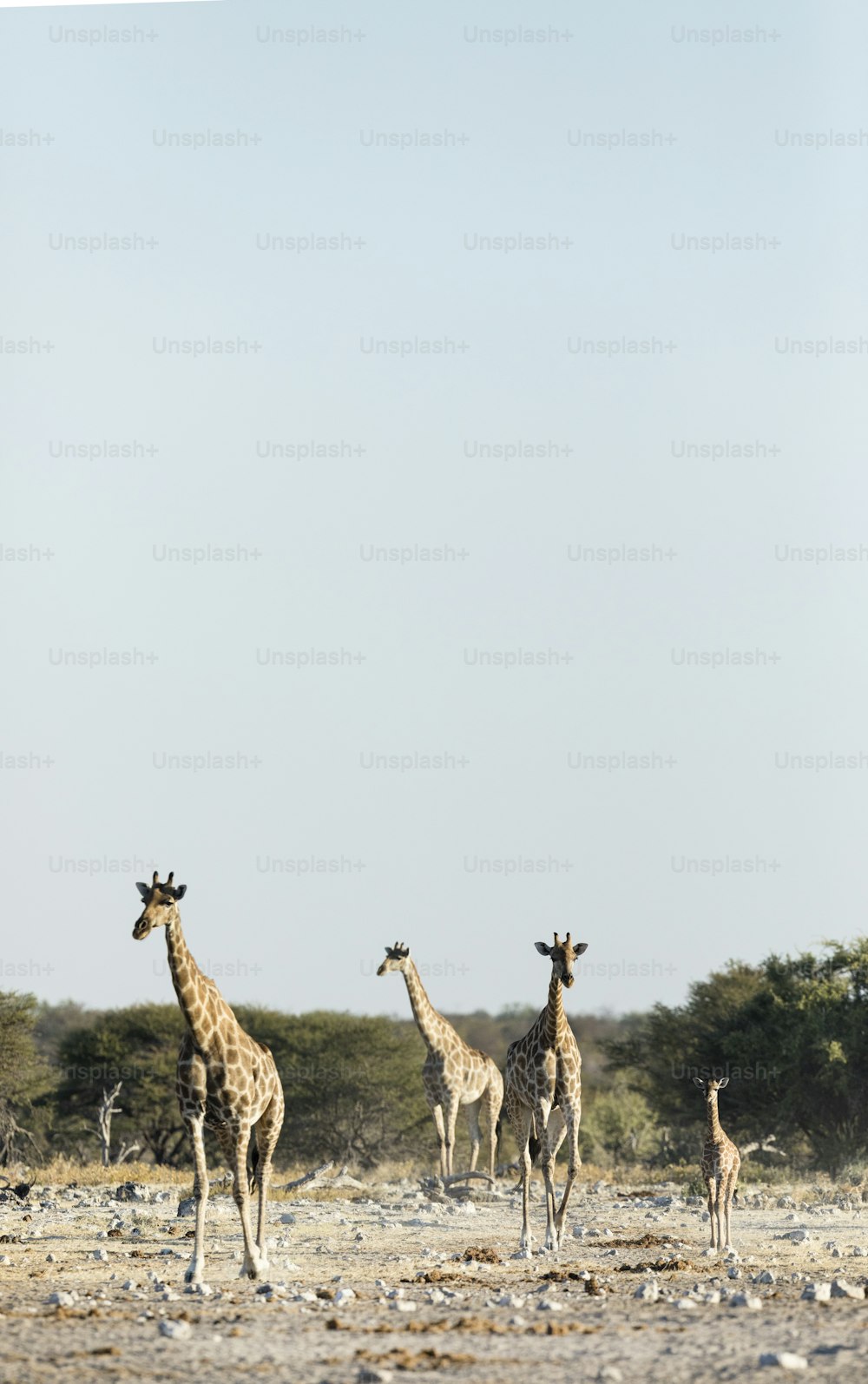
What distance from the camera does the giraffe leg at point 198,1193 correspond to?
549 inches

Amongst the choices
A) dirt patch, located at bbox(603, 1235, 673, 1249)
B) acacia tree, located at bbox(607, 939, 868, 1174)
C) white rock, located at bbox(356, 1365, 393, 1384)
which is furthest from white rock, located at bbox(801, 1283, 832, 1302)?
acacia tree, located at bbox(607, 939, 868, 1174)

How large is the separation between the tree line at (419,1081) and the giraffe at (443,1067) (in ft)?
21.4

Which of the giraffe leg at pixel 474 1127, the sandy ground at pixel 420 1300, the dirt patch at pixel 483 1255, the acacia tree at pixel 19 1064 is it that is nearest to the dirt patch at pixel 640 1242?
the sandy ground at pixel 420 1300

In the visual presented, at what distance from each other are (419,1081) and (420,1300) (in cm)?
2861

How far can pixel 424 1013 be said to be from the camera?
25.9 metres

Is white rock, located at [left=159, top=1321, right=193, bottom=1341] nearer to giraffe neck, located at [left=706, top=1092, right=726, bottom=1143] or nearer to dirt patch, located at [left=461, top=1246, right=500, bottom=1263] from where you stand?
dirt patch, located at [left=461, top=1246, right=500, bottom=1263]

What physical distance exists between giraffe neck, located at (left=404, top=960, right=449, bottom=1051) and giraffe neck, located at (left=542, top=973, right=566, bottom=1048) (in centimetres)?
825

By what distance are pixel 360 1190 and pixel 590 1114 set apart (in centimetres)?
1724

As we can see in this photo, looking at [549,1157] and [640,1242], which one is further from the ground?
[549,1157]

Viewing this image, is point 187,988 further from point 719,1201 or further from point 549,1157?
point 719,1201

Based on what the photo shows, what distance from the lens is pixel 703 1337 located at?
10672mm

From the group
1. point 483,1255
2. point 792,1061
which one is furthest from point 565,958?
point 792,1061

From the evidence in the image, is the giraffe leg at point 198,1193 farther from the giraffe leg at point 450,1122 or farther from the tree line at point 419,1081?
the tree line at point 419,1081

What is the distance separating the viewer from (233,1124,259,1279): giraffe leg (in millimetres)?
14430
